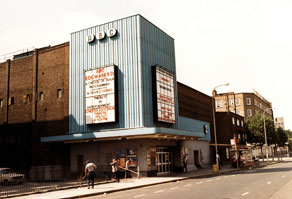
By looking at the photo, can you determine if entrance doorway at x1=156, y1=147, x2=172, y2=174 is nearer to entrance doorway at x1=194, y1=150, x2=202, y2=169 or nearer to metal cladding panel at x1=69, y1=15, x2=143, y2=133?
metal cladding panel at x1=69, y1=15, x2=143, y2=133

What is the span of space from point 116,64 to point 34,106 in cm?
1310

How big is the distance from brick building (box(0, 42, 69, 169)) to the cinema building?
1.98 ft

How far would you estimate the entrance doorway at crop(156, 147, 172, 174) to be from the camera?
34.0m

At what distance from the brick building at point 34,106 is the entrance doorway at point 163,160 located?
10.5 meters

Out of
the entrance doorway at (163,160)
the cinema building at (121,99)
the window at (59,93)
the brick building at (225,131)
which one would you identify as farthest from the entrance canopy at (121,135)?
the brick building at (225,131)

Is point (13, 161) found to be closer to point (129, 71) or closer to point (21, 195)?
point (129, 71)

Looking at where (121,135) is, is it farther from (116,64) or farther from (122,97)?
(116,64)

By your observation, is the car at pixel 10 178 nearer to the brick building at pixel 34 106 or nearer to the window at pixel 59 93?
the brick building at pixel 34 106

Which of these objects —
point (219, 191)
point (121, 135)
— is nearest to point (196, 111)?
point (121, 135)

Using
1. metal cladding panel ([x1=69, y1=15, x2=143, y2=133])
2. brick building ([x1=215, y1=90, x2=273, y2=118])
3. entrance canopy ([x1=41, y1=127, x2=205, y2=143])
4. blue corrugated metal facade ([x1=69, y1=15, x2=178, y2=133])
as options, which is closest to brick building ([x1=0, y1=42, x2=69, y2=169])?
metal cladding panel ([x1=69, y1=15, x2=143, y2=133])

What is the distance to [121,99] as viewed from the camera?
31.8 metres

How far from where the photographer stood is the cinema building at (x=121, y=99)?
30922mm

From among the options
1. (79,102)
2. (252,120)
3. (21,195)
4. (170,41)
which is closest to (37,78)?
(79,102)

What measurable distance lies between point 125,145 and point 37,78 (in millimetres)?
15533
